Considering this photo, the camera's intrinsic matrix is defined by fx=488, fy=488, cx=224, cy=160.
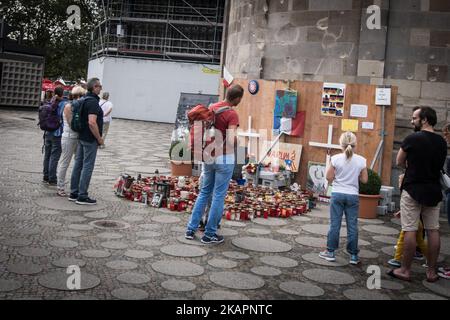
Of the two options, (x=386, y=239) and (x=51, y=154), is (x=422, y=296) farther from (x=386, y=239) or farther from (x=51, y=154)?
(x=51, y=154)

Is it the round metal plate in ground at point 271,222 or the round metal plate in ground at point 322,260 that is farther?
the round metal plate in ground at point 271,222

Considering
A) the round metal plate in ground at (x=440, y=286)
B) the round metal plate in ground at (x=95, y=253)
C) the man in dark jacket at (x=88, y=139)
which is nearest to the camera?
the round metal plate in ground at (x=440, y=286)

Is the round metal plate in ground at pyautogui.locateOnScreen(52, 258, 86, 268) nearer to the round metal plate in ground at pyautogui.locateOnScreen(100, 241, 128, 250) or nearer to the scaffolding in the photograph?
the round metal plate in ground at pyautogui.locateOnScreen(100, 241, 128, 250)

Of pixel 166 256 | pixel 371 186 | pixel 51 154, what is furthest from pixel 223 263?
pixel 51 154

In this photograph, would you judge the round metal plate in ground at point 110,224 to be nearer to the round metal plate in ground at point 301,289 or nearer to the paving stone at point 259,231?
the paving stone at point 259,231

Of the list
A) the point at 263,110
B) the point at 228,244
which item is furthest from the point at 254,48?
the point at 228,244

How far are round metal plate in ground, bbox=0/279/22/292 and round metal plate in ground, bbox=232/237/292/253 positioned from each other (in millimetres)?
2806

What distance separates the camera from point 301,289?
16.1 ft

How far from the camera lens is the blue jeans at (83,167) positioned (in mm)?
7797

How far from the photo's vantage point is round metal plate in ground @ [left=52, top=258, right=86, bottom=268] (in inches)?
196

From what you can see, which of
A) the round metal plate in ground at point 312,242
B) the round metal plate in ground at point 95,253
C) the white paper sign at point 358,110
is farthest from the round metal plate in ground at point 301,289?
the white paper sign at point 358,110

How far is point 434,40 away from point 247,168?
475 centimetres

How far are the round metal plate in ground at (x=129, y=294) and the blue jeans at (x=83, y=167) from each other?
12.1 ft

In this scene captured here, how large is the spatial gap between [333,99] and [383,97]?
3.48 feet
